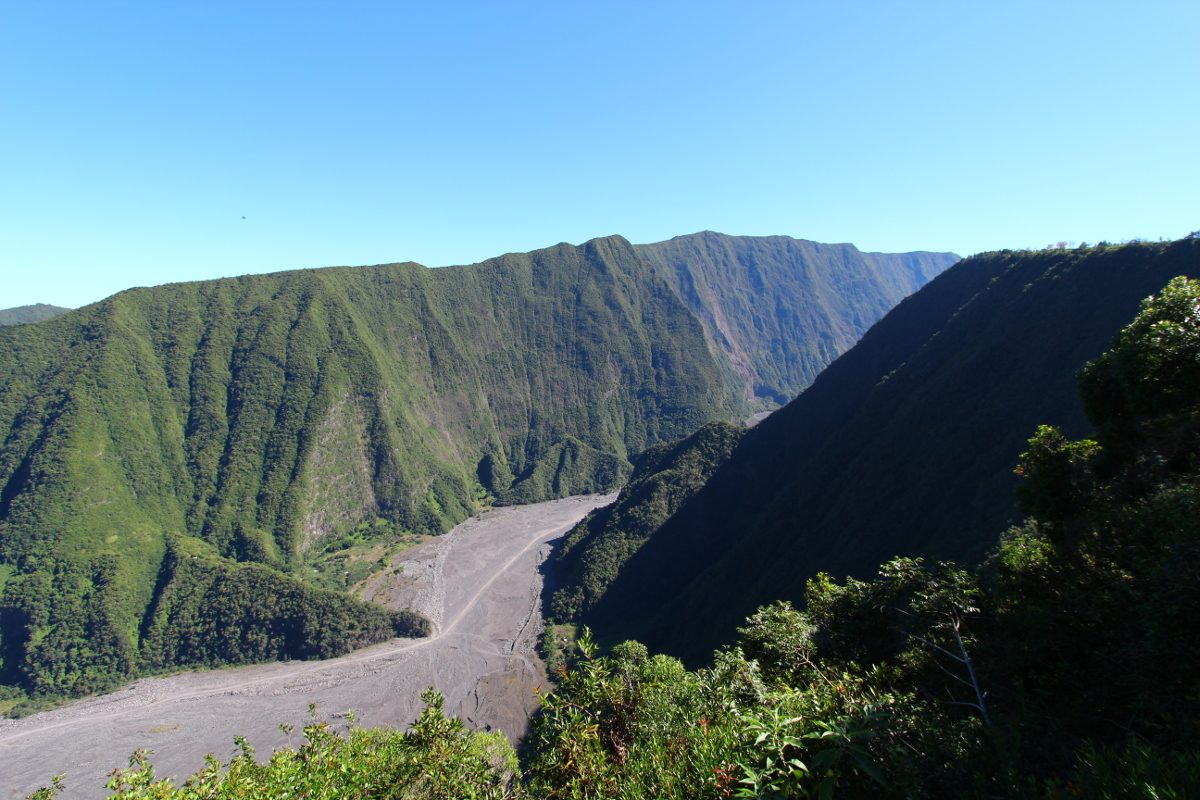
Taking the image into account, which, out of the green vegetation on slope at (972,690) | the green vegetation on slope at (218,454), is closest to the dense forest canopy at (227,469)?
the green vegetation on slope at (218,454)

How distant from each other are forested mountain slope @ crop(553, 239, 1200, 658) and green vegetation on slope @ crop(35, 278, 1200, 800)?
2325 centimetres

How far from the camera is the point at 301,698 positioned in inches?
3211

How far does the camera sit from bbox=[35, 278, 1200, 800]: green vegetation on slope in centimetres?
868

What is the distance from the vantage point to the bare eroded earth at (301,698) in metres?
69.8

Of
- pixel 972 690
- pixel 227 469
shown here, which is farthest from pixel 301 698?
pixel 972 690

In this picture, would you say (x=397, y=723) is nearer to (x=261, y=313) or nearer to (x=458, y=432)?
(x=458, y=432)

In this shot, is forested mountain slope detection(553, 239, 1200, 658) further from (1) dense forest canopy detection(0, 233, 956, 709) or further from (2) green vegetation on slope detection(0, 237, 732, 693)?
(2) green vegetation on slope detection(0, 237, 732, 693)

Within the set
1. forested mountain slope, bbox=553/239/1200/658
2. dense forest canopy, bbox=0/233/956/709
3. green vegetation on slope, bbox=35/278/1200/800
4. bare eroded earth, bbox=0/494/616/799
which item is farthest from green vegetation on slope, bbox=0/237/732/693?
green vegetation on slope, bbox=35/278/1200/800

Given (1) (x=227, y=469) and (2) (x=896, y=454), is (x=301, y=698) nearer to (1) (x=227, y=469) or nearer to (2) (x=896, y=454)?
(1) (x=227, y=469)

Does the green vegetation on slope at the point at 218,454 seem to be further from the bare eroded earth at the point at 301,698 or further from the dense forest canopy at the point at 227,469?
the bare eroded earth at the point at 301,698

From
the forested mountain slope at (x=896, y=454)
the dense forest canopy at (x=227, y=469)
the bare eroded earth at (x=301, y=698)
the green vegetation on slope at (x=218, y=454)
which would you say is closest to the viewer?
the forested mountain slope at (x=896, y=454)

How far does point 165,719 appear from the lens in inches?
3068

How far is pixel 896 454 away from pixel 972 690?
53.7 meters

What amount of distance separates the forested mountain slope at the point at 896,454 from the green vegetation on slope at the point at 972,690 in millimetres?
23253
